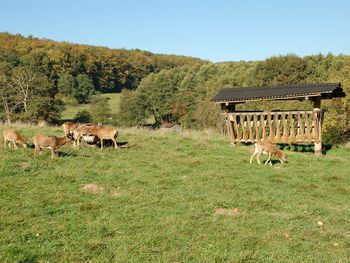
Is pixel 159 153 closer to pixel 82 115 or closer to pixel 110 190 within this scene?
pixel 110 190

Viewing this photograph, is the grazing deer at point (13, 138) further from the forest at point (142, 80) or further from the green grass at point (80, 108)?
the green grass at point (80, 108)

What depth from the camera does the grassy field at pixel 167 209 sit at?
8.21m

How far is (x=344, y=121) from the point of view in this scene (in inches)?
1097

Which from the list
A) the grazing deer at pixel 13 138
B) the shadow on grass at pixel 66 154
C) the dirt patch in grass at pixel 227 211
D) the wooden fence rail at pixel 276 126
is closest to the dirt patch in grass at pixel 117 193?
the dirt patch in grass at pixel 227 211

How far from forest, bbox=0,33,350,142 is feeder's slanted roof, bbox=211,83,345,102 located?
5.54 metres

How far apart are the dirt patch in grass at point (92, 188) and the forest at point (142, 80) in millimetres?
18170

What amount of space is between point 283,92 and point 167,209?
13.5 meters

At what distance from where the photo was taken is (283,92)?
72.0 feet

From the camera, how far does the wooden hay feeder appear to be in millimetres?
21109

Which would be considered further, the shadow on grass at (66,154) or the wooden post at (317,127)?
the wooden post at (317,127)

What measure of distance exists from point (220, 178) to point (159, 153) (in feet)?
16.8

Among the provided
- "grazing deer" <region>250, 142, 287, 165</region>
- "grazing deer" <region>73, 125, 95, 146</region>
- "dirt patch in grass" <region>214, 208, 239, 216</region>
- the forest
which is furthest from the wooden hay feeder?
"dirt patch in grass" <region>214, 208, 239, 216</region>

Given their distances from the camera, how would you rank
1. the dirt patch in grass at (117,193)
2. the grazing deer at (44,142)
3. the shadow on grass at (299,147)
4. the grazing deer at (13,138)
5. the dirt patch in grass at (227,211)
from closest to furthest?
1. the dirt patch in grass at (227,211)
2. the dirt patch in grass at (117,193)
3. the grazing deer at (44,142)
4. the grazing deer at (13,138)
5. the shadow on grass at (299,147)

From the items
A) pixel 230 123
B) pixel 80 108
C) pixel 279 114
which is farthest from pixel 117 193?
pixel 80 108
